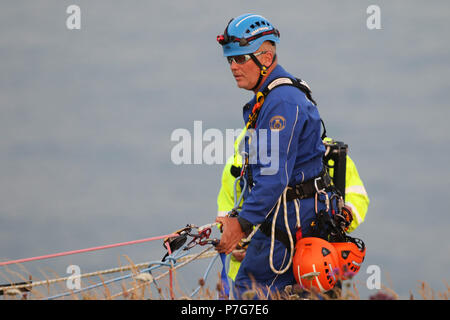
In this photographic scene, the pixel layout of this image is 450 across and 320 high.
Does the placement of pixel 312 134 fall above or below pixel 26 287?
above

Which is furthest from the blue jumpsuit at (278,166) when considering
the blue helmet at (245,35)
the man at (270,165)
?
the blue helmet at (245,35)

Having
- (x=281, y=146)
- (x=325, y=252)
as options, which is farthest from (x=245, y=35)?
(x=325, y=252)

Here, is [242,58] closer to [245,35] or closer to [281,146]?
[245,35]

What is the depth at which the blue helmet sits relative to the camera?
8203mm

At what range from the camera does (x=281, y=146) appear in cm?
768

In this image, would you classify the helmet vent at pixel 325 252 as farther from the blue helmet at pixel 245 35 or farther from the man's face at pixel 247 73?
the blue helmet at pixel 245 35

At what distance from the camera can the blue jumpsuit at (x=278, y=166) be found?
7676 millimetres

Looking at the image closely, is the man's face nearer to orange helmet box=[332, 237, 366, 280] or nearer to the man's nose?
the man's nose
